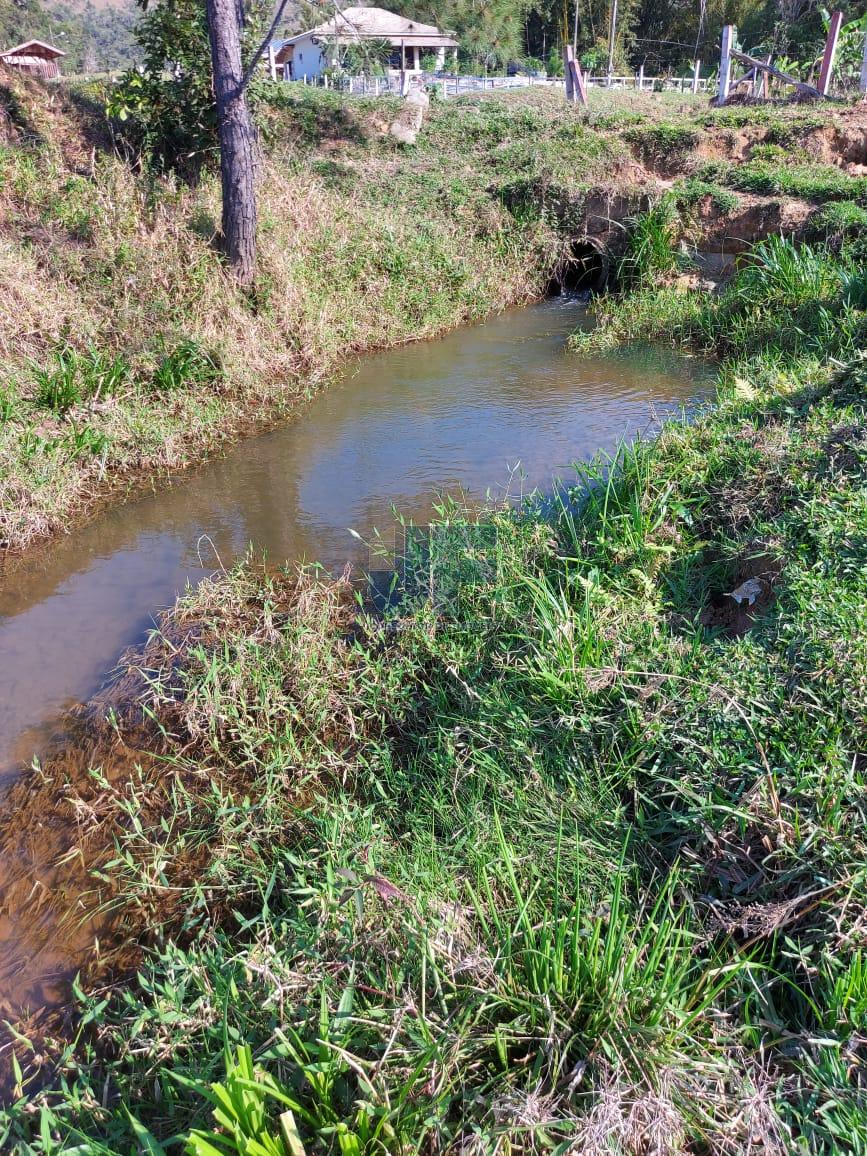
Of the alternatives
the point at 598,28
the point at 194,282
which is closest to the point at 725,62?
the point at 194,282

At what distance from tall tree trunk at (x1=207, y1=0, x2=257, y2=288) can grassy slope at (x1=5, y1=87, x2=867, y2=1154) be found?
17.9 feet

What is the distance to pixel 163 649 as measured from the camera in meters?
4.36

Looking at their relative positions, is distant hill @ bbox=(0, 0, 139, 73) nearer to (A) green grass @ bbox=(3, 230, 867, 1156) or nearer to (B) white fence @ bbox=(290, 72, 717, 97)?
(B) white fence @ bbox=(290, 72, 717, 97)

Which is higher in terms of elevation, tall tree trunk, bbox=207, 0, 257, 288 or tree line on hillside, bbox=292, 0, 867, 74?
tree line on hillside, bbox=292, 0, 867, 74

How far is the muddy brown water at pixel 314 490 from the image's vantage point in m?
4.23

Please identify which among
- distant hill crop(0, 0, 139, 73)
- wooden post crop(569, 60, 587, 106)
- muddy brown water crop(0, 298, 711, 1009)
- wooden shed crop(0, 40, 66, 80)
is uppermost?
distant hill crop(0, 0, 139, 73)

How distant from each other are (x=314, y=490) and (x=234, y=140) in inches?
171

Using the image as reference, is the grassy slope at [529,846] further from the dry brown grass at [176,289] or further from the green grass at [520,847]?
the dry brown grass at [176,289]

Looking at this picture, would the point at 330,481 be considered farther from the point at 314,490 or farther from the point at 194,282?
the point at 194,282

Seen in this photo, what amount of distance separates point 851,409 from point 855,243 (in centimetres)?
578

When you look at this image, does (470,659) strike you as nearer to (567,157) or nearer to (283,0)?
(283,0)

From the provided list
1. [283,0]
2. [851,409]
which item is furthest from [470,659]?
[283,0]

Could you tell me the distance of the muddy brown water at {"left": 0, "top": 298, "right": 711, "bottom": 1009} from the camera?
13.9ft

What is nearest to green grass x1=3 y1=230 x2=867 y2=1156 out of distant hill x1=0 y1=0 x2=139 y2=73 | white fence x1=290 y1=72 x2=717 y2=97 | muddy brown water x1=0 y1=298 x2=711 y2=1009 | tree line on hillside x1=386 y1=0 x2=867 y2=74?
muddy brown water x1=0 y1=298 x2=711 y2=1009
